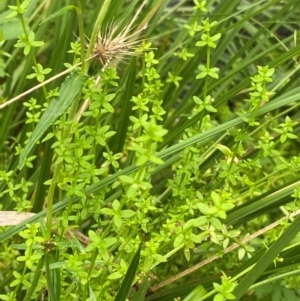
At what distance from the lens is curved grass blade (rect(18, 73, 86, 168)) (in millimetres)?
700

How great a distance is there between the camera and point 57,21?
4.66 ft

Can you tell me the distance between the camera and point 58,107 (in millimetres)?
706

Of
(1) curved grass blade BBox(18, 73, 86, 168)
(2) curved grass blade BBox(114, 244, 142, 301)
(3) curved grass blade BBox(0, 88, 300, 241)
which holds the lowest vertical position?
(2) curved grass blade BBox(114, 244, 142, 301)

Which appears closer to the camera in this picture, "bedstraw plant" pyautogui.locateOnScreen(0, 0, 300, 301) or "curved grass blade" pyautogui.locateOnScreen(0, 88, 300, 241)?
"bedstraw plant" pyautogui.locateOnScreen(0, 0, 300, 301)

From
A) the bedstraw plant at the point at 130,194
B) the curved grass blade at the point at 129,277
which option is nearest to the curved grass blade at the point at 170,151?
the bedstraw plant at the point at 130,194

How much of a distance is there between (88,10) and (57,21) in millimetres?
690

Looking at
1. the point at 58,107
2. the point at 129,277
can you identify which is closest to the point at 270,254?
the point at 129,277

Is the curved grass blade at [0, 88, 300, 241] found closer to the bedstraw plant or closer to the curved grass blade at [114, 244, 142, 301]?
the bedstraw plant

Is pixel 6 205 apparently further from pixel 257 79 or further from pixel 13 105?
pixel 257 79

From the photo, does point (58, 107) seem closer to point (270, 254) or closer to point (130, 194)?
point (130, 194)

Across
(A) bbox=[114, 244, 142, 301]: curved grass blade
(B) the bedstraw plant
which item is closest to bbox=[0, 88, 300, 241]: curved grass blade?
(B) the bedstraw plant

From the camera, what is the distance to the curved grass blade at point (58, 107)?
700 mm

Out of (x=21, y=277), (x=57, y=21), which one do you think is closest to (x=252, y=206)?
(x=21, y=277)

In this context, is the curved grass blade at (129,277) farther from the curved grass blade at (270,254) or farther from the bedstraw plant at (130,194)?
the curved grass blade at (270,254)
